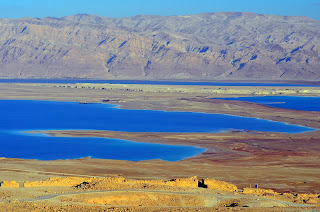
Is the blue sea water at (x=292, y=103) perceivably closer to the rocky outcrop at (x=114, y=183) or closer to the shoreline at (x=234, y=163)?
the shoreline at (x=234, y=163)

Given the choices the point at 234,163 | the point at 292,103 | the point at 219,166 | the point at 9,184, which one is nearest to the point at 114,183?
the point at 9,184

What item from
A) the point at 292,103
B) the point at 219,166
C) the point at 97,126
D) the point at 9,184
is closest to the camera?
the point at 9,184

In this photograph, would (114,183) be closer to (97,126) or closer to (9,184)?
(9,184)

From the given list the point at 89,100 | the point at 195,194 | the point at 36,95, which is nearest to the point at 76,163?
the point at 195,194

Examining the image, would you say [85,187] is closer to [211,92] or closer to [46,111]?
[46,111]

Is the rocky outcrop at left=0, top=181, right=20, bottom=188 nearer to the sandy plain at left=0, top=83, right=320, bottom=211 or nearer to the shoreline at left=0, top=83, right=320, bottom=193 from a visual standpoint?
the sandy plain at left=0, top=83, right=320, bottom=211

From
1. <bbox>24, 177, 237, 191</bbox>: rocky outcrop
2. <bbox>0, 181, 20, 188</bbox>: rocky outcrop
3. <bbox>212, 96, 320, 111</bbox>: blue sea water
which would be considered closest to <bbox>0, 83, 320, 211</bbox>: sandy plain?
<bbox>24, 177, 237, 191</bbox>: rocky outcrop

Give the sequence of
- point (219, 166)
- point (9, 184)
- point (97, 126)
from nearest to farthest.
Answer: point (9, 184), point (219, 166), point (97, 126)

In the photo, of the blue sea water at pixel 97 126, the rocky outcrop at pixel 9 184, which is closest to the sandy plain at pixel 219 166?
the rocky outcrop at pixel 9 184
